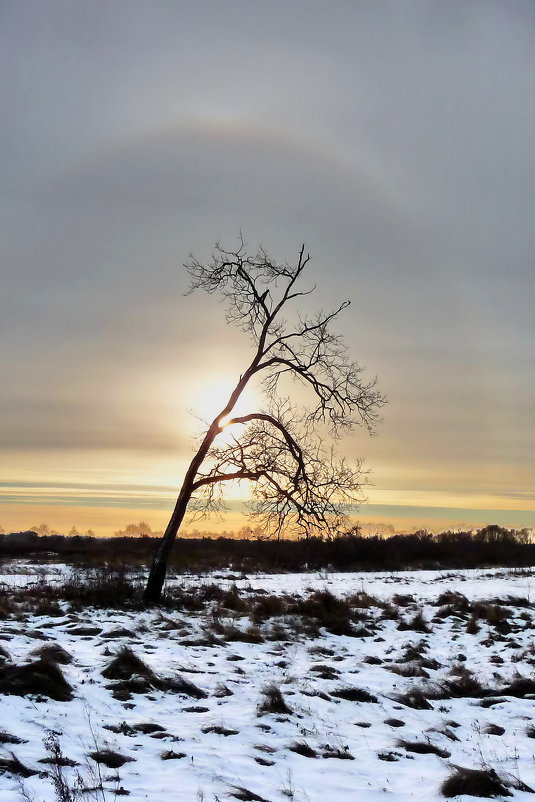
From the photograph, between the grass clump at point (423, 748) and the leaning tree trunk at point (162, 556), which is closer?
the grass clump at point (423, 748)

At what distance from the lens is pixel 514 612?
14172 millimetres

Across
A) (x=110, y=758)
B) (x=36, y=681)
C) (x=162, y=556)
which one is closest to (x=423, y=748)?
(x=110, y=758)

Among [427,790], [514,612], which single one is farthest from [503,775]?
[514,612]

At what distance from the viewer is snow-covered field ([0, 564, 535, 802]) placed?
5656 millimetres

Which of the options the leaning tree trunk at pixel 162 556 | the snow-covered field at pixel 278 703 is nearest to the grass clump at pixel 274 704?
the snow-covered field at pixel 278 703

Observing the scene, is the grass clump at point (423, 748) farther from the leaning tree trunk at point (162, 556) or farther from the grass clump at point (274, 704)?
the leaning tree trunk at point (162, 556)

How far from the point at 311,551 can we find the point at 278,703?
2767 centimetres

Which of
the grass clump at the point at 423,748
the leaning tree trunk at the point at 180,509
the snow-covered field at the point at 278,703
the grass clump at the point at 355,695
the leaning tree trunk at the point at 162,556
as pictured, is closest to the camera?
the snow-covered field at the point at 278,703

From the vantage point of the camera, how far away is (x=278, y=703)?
25.3ft

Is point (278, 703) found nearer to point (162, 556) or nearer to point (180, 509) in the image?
point (162, 556)

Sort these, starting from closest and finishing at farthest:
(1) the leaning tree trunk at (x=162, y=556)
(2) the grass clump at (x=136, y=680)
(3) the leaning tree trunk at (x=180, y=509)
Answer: (2) the grass clump at (x=136, y=680)
(1) the leaning tree trunk at (x=162, y=556)
(3) the leaning tree trunk at (x=180, y=509)

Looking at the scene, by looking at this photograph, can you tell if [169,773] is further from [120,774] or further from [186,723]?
[186,723]

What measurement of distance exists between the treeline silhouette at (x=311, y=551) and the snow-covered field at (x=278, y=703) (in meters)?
13.5

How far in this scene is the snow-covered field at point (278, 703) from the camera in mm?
5656
